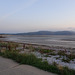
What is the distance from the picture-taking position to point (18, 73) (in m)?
4.95

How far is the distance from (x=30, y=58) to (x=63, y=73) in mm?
2353

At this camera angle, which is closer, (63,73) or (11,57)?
(63,73)

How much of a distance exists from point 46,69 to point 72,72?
1.12 meters

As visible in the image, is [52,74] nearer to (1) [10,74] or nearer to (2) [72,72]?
(2) [72,72]

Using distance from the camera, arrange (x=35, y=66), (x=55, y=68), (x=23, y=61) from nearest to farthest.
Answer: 1. (x=55, y=68)
2. (x=35, y=66)
3. (x=23, y=61)

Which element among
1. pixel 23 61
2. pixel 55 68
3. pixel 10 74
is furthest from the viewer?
pixel 23 61

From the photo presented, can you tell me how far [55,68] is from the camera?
563 cm

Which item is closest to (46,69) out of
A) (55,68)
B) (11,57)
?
(55,68)

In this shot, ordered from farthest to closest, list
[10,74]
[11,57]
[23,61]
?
1. [11,57]
2. [23,61]
3. [10,74]

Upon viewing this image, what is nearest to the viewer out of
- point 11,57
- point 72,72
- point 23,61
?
point 72,72

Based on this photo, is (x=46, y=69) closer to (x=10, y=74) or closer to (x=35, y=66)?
(x=35, y=66)

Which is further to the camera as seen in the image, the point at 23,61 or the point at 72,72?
the point at 23,61

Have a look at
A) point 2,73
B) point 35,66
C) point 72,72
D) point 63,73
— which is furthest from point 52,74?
point 2,73

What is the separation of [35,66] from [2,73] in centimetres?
172
